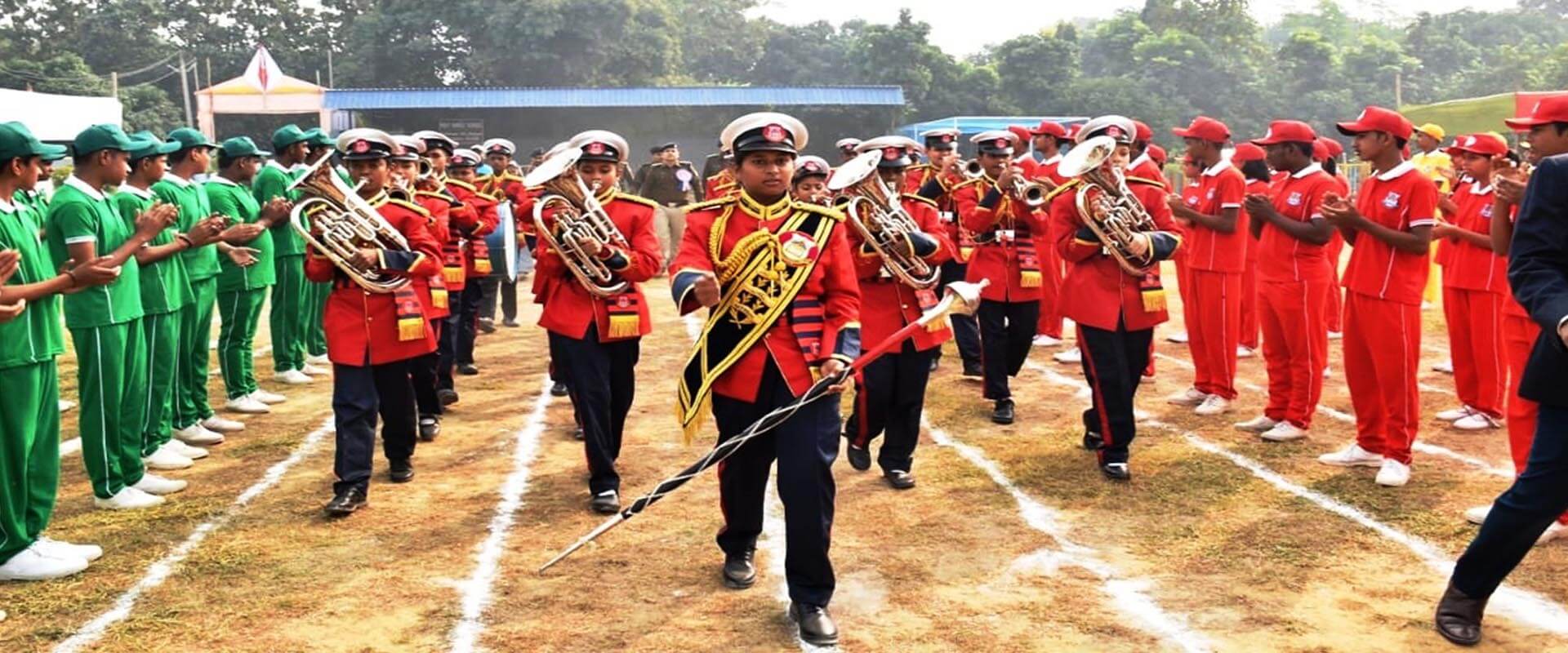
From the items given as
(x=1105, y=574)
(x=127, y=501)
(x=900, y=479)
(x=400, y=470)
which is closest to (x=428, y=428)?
(x=400, y=470)

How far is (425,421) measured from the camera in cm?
863

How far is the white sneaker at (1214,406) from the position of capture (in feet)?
29.5

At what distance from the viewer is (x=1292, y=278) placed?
26.1 ft

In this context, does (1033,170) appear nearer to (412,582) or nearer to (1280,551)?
(1280,551)

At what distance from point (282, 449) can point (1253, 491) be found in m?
6.01

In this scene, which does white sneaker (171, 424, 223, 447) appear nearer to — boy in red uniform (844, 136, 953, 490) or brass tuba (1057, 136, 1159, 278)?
boy in red uniform (844, 136, 953, 490)

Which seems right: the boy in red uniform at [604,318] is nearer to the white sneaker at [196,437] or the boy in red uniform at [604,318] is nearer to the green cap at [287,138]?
the white sneaker at [196,437]

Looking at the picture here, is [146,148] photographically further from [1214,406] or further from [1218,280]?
[1214,406]

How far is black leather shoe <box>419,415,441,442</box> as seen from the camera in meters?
8.57

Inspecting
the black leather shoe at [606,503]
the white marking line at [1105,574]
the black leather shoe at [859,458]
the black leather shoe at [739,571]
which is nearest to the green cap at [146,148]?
the black leather shoe at [606,503]

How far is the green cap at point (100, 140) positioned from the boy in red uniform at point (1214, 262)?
654cm

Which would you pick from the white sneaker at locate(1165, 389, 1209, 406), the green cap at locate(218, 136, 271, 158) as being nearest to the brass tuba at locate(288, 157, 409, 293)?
the green cap at locate(218, 136, 271, 158)

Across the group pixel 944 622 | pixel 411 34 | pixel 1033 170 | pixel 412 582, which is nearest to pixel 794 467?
pixel 944 622

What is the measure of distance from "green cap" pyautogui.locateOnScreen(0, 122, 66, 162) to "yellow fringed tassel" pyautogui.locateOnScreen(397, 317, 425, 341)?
1.76m
